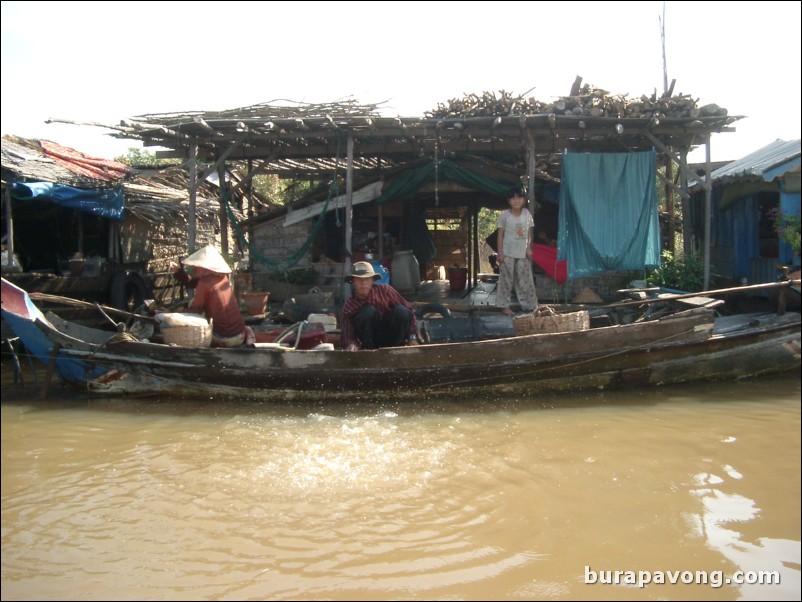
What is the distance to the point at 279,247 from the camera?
12391mm

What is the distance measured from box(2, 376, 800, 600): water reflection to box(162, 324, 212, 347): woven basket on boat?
74 cm

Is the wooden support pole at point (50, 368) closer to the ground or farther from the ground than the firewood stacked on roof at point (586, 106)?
closer to the ground

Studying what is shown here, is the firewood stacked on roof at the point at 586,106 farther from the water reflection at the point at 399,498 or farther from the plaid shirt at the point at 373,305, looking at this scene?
the water reflection at the point at 399,498

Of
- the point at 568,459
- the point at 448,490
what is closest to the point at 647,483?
the point at 568,459

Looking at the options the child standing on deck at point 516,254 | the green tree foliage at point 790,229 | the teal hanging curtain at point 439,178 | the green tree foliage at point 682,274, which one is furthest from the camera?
the teal hanging curtain at point 439,178

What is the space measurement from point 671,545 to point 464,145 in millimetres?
7993

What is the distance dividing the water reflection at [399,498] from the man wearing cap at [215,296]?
93 centimetres

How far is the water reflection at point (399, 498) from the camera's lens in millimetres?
3602

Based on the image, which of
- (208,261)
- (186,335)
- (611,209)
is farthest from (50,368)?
(611,209)

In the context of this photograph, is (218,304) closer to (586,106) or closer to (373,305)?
(373,305)

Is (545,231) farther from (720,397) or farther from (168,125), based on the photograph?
(168,125)

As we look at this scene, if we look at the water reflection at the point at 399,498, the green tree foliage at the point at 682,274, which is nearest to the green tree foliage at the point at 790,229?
the green tree foliage at the point at 682,274

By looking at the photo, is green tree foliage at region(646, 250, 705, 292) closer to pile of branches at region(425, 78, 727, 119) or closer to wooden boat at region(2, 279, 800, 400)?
pile of branches at region(425, 78, 727, 119)

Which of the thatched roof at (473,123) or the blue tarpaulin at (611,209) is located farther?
the blue tarpaulin at (611,209)
